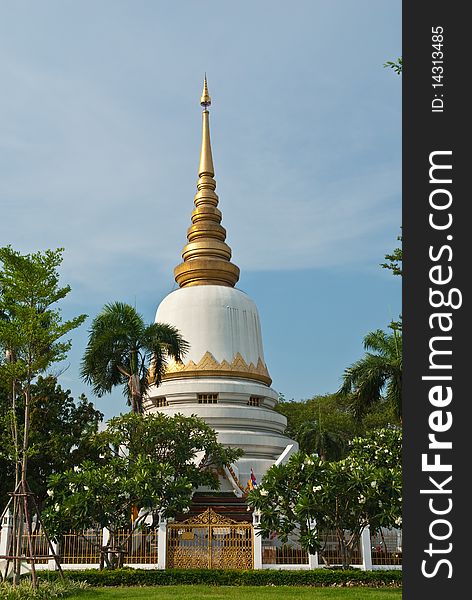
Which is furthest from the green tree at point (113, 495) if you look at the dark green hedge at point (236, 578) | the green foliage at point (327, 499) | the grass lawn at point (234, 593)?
the grass lawn at point (234, 593)

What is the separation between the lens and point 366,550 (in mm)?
19109

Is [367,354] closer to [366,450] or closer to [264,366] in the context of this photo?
[366,450]

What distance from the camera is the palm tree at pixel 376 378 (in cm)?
2223

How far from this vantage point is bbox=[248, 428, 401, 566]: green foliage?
18.1 metres

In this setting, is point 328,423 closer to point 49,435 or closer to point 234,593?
point 49,435

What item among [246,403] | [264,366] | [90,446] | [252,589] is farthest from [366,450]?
[264,366]

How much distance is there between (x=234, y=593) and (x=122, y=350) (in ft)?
33.7

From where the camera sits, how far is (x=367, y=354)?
23.2 meters

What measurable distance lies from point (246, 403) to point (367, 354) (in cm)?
1059

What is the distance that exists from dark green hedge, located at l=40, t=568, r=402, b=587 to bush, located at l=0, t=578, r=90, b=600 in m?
1.78

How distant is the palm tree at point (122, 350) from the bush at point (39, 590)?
8763mm

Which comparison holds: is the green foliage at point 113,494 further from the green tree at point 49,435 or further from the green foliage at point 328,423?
the green foliage at point 328,423

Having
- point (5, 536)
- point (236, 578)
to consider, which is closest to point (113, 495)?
point (5, 536)

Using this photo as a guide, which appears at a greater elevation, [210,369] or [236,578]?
[210,369]
